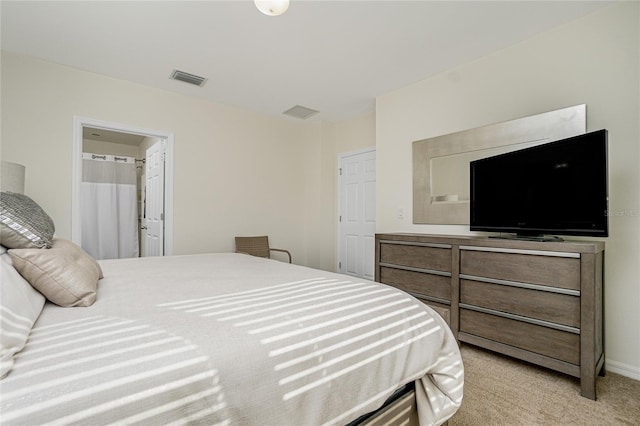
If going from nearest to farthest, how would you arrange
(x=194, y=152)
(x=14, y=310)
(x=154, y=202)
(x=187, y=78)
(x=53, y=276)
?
(x=14, y=310), (x=53, y=276), (x=187, y=78), (x=194, y=152), (x=154, y=202)

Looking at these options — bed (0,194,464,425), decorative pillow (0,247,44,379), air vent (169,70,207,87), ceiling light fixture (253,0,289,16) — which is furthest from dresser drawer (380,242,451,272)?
air vent (169,70,207,87)

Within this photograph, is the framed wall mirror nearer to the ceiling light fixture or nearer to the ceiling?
the ceiling

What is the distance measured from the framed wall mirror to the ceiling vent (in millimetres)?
1699

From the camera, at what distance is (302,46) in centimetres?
272

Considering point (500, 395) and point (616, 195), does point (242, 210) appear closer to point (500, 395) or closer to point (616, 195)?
point (500, 395)

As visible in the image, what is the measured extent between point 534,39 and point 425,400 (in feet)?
9.61

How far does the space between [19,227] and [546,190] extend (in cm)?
297

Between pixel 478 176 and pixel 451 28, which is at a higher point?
pixel 451 28

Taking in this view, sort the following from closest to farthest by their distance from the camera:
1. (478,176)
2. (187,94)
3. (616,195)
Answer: (616,195)
(478,176)
(187,94)

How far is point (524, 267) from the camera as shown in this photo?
2129 millimetres

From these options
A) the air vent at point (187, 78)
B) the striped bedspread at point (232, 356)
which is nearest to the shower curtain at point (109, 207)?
the air vent at point (187, 78)

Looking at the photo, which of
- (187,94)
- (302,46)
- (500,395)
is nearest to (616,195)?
(500,395)

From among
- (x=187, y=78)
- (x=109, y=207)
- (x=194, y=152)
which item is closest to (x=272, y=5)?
(x=187, y=78)

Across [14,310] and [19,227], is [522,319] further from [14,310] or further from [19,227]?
[19,227]
